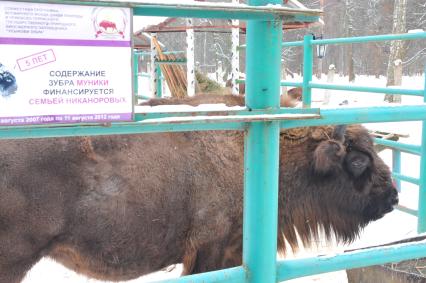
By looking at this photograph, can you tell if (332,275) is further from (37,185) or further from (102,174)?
(37,185)

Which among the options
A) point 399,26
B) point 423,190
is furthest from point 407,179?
point 399,26

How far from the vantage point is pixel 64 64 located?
1.31 m

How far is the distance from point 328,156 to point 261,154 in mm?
2002

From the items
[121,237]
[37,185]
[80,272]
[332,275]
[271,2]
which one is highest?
[271,2]

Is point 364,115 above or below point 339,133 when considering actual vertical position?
above

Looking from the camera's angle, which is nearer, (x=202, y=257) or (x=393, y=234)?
(x=202, y=257)

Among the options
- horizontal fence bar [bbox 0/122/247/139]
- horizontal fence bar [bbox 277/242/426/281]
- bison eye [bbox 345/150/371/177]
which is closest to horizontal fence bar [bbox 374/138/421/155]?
bison eye [bbox 345/150/371/177]

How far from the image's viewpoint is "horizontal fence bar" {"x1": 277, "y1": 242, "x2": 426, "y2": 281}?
169 cm

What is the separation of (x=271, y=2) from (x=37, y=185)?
1.86 metres

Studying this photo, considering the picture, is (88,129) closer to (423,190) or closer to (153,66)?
(423,190)

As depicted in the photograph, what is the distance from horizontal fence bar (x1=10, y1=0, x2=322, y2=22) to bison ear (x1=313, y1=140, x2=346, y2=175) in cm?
197

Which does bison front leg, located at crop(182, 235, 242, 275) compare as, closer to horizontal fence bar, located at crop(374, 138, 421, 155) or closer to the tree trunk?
horizontal fence bar, located at crop(374, 138, 421, 155)

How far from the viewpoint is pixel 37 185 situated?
280 centimetres

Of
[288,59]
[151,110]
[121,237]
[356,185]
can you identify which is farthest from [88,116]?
[288,59]
